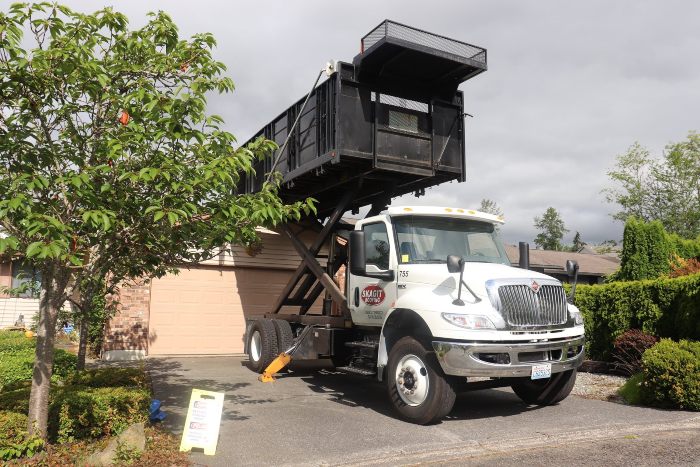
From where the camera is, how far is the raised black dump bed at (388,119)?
9250mm

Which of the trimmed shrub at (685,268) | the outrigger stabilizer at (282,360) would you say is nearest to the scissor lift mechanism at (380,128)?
the outrigger stabilizer at (282,360)

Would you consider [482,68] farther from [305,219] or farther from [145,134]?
[145,134]

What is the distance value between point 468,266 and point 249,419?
3.36m

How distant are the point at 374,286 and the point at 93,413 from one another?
3944mm

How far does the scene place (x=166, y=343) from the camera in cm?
1305

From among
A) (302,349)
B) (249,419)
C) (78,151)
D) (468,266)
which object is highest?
(78,151)

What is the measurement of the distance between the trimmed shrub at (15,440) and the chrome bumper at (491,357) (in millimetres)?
4048

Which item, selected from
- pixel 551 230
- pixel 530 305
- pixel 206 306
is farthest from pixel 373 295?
pixel 551 230

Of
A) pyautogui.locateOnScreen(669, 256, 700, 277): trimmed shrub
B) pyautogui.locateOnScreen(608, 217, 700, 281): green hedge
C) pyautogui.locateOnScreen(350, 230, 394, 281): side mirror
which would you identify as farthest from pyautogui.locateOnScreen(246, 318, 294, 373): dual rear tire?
pyautogui.locateOnScreen(608, 217, 700, 281): green hedge

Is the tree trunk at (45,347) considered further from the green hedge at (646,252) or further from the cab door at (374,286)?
the green hedge at (646,252)

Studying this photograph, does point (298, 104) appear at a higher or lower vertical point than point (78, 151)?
higher

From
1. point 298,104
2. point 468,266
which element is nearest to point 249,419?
point 468,266

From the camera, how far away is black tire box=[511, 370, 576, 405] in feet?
24.7

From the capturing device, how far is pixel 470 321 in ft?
20.7
